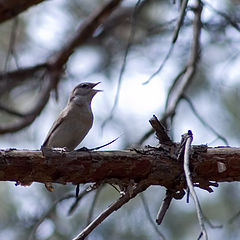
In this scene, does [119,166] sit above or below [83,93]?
below

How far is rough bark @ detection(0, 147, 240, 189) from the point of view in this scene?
11.2ft

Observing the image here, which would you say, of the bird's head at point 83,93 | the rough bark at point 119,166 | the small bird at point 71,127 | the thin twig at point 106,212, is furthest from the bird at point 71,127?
the thin twig at point 106,212

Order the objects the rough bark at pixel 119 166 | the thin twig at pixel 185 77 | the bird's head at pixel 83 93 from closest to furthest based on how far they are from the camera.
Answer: the rough bark at pixel 119 166
the thin twig at pixel 185 77
the bird's head at pixel 83 93

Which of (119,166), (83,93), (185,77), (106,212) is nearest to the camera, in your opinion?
(106,212)

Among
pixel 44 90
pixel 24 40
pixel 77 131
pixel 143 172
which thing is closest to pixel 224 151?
pixel 143 172

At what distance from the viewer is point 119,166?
3.48 m

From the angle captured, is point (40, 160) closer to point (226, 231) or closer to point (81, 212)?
point (81, 212)

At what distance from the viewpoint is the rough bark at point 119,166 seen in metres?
3.42

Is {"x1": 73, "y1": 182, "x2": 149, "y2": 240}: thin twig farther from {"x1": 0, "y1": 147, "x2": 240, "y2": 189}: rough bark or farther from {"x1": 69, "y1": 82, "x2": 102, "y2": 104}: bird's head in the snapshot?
{"x1": 69, "y1": 82, "x2": 102, "y2": 104}: bird's head

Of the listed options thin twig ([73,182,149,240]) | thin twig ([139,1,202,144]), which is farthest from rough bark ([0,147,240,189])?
thin twig ([139,1,202,144])

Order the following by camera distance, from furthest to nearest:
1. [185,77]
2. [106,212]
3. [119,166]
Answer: [185,77] < [119,166] < [106,212]

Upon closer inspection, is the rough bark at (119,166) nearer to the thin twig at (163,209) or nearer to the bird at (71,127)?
the thin twig at (163,209)

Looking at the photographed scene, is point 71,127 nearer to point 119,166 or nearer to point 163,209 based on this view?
point 119,166

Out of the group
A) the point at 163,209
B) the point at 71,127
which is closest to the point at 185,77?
the point at 71,127
